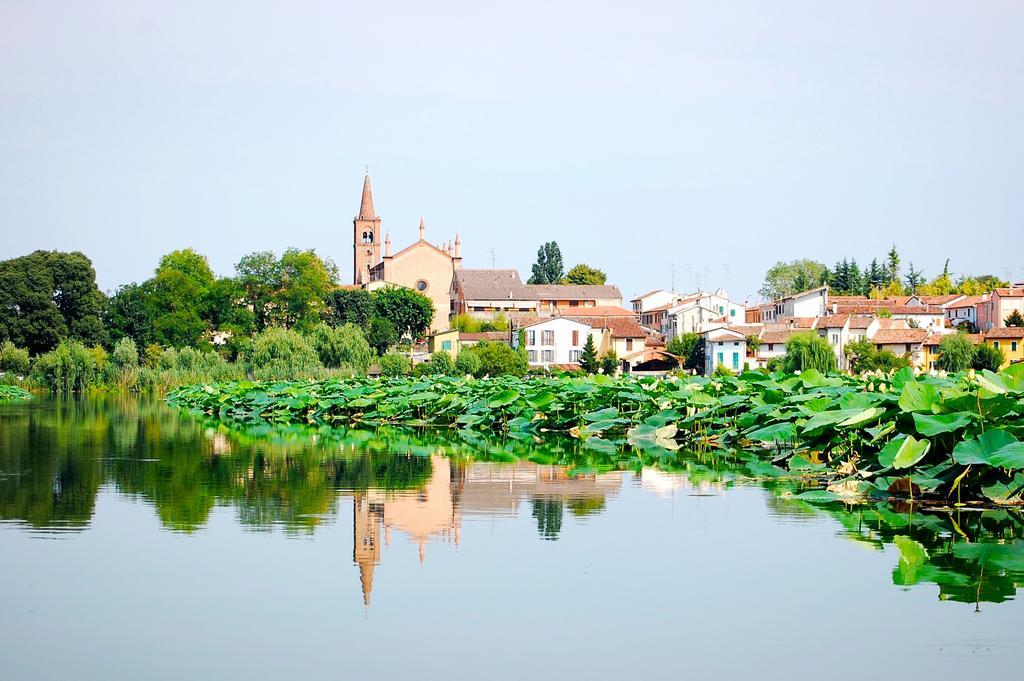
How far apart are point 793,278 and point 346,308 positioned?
1867 inches

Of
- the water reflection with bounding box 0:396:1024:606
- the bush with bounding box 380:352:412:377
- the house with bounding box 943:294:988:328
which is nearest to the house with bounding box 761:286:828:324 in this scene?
the house with bounding box 943:294:988:328

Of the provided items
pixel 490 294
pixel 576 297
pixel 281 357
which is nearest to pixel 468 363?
pixel 281 357

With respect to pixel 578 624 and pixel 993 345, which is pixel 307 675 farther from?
pixel 993 345

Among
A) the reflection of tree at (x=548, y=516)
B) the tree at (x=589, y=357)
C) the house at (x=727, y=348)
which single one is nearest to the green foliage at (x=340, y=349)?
the tree at (x=589, y=357)

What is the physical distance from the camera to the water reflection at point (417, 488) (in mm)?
6777

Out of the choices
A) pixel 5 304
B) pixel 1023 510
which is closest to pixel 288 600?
pixel 1023 510

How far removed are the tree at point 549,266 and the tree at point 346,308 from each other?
3034 cm

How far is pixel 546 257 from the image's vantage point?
327 feet

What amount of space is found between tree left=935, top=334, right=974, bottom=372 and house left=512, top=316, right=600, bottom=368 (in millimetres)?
17171

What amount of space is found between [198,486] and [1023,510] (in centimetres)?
630

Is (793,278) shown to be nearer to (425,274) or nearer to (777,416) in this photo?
(425,274)

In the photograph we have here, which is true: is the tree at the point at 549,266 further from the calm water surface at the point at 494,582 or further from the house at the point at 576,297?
the calm water surface at the point at 494,582

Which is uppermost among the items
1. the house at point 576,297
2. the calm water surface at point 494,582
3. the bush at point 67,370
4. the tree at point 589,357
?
the house at point 576,297

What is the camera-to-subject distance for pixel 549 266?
324 feet
